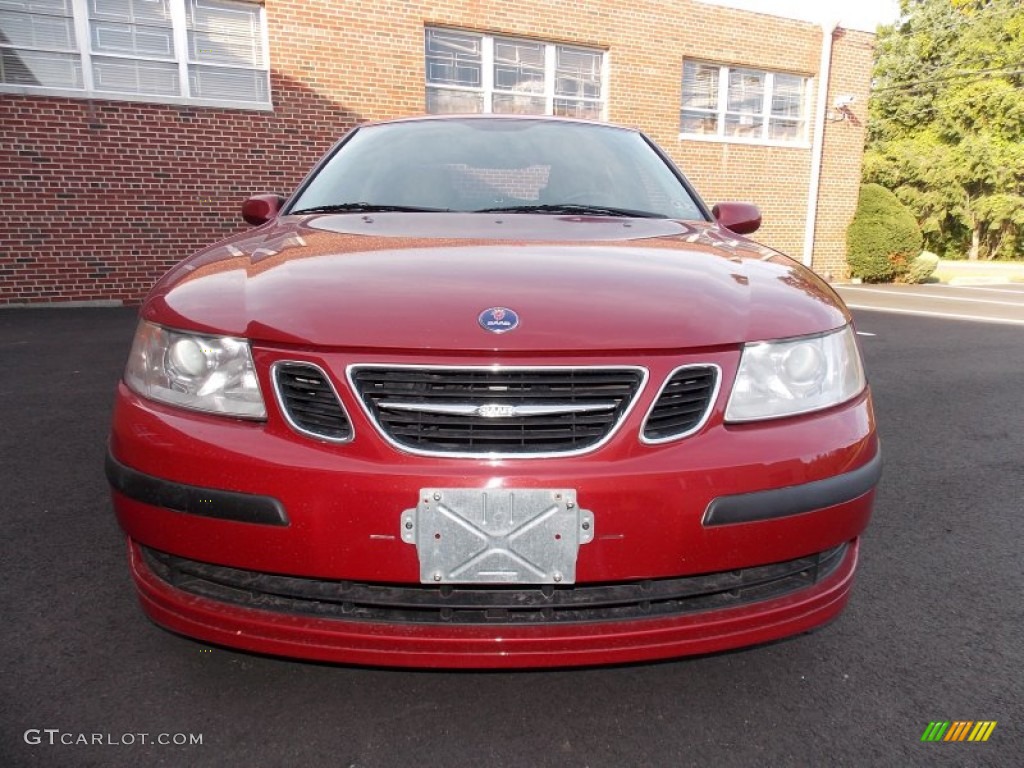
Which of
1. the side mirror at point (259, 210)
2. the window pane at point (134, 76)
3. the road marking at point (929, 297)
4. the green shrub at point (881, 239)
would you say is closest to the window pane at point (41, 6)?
the window pane at point (134, 76)

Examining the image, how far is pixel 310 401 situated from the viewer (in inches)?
55.3

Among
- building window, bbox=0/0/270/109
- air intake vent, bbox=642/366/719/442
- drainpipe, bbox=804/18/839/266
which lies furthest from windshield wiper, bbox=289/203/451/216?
drainpipe, bbox=804/18/839/266

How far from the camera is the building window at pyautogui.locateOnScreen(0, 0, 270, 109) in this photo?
7.87 meters

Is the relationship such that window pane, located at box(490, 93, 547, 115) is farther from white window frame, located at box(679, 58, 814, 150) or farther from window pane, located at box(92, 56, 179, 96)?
window pane, located at box(92, 56, 179, 96)

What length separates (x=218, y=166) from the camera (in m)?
8.85

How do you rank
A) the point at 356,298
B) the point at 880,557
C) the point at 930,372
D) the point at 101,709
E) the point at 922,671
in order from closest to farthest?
the point at 356,298 < the point at 101,709 < the point at 922,671 < the point at 880,557 < the point at 930,372

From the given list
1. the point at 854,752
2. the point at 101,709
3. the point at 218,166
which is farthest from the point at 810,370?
the point at 218,166

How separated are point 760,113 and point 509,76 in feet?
15.9

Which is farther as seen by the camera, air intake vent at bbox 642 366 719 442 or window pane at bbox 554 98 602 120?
window pane at bbox 554 98 602 120

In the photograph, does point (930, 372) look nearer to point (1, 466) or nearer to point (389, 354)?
point (389, 354)

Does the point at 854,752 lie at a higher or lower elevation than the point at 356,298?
lower

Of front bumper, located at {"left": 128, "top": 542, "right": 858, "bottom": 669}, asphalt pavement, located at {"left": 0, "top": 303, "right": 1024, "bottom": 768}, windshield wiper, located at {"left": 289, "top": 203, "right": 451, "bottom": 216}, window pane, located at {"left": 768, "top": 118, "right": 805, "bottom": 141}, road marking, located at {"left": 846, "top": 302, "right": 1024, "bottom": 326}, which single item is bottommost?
road marking, located at {"left": 846, "top": 302, "right": 1024, "bottom": 326}

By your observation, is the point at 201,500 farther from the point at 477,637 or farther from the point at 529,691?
the point at 529,691

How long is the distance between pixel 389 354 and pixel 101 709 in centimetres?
108
